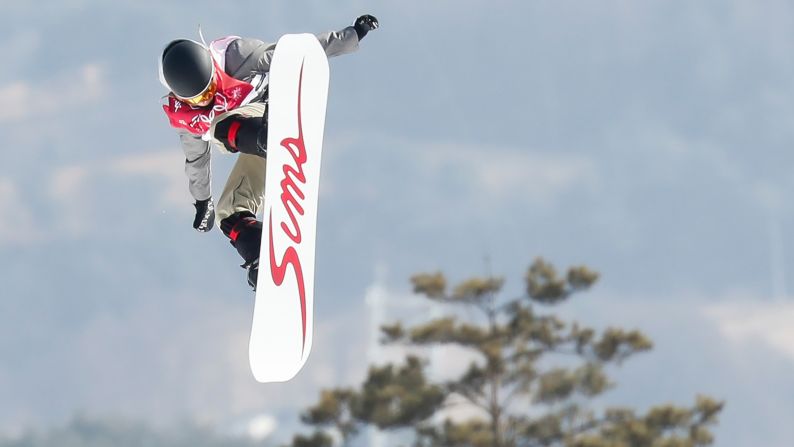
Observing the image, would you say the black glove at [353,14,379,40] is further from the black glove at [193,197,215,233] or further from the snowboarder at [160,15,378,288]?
the black glove at [193,197,215,233]

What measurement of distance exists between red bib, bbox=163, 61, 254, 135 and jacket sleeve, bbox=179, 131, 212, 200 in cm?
21

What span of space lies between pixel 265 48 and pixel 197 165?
86 centimetres

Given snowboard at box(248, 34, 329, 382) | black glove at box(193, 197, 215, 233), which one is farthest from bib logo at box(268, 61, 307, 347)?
black glove at box(193, 197, 215, 233)

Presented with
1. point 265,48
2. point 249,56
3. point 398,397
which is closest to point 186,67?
point 249,56

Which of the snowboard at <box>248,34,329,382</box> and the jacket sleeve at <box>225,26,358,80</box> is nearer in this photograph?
the snowboard at <box>248,34,329,382</box>

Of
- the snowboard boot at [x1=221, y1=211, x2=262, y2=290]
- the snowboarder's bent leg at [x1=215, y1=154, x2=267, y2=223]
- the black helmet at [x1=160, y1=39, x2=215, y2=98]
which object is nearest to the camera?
the black helmet at [x1=160, y1=39, x2=215, y2=98]

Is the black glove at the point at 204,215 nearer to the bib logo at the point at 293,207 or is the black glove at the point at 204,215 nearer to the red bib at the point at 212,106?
the red bib at the point at 212,106

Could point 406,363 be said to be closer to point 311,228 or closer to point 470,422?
point 470,422

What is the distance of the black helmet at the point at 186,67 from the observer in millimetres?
7328

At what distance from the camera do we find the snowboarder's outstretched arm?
25.4 feet

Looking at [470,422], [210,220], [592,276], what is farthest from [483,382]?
[210,220]

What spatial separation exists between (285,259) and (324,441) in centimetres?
1976

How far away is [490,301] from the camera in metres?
27.7

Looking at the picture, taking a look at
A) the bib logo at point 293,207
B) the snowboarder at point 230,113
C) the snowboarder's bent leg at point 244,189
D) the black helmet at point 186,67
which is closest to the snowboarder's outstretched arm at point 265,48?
the snowboarder at point 230,113
